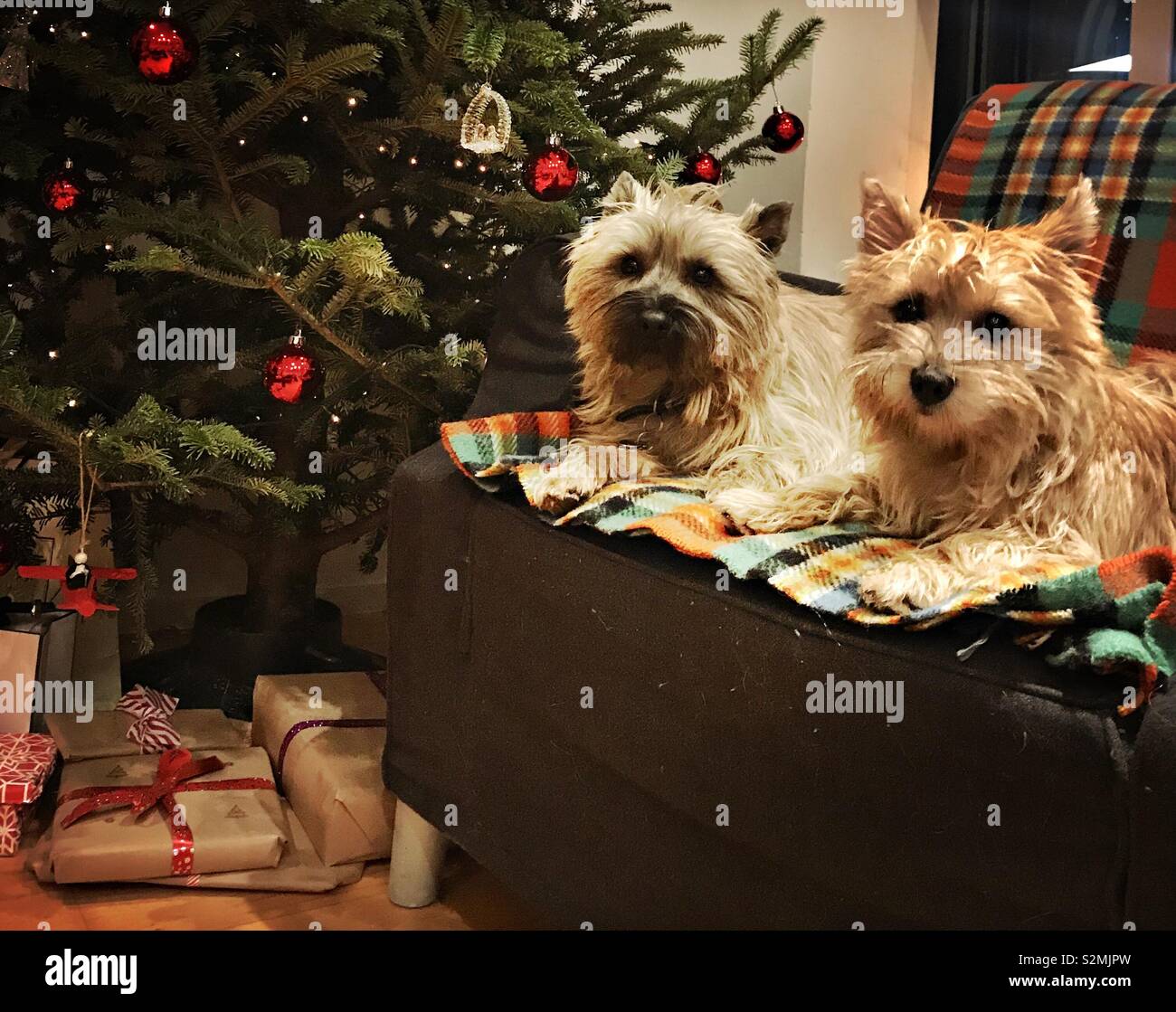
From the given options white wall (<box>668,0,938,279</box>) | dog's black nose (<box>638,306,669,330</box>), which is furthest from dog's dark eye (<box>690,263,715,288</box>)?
white wall (<box>668,0,938,279</box>)

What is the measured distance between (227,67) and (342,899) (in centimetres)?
137

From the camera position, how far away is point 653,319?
1.64m

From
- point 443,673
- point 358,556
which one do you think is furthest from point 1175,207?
point 358,556

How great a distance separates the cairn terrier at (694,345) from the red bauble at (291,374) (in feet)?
1.35

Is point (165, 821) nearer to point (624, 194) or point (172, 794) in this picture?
point (172, 794)

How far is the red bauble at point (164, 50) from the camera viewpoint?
1653 mm

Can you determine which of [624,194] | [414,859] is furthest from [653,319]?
[414,859]

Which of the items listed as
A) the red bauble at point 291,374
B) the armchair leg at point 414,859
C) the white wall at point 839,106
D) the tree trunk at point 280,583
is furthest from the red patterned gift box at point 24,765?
the white wall at point 839,106

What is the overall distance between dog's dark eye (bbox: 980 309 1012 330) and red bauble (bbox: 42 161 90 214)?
144 centimetres

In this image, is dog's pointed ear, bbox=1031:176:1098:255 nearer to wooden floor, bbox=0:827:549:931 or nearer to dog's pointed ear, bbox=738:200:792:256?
dog's pointed ear, bbox=738:200:792:256

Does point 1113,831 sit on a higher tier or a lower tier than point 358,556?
higher

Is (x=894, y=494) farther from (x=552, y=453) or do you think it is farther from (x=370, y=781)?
(x=370, y=781)

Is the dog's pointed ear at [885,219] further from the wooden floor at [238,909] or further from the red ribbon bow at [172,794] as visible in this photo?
the red ribbon bow at [172,794]
